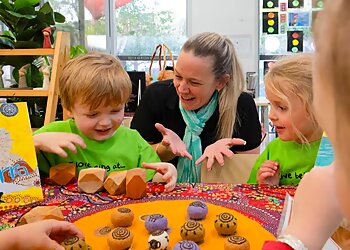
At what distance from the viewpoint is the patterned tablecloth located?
847 mm

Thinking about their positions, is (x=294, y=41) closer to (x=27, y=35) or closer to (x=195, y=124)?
(x=27, y=35)

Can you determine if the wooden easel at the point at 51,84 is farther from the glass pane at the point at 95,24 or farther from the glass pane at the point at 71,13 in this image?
the glass pane at the point at 95,24

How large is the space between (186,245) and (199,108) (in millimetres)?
939

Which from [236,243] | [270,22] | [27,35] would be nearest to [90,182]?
[236,243]

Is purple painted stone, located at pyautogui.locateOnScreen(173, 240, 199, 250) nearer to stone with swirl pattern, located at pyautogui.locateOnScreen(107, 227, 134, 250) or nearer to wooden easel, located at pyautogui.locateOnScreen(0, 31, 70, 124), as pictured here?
stone with swirl pattern, located at pyautogui.locateOnScreen(107, 227, 134, 250)

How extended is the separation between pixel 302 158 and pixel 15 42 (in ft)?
5.03

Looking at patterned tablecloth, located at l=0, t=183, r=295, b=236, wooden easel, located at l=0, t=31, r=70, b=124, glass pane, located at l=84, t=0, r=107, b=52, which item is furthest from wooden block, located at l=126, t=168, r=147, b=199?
glass pane, located at l=84, t=0, r=107, b=52

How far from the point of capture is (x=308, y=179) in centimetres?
49

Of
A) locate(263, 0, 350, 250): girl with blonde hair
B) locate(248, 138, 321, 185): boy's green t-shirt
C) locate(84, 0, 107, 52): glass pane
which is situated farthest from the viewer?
locate(84, 0, 107, 52): glass pane

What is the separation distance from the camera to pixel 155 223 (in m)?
0.76

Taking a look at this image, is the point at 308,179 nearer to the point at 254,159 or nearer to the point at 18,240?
the point at 18,240

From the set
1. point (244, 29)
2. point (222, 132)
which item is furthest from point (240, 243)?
point (244, 29)

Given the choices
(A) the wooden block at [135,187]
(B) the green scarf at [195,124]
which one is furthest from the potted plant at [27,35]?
(A) the wooden block at [135,187]

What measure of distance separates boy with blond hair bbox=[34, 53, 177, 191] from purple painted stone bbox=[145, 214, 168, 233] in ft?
0.93
